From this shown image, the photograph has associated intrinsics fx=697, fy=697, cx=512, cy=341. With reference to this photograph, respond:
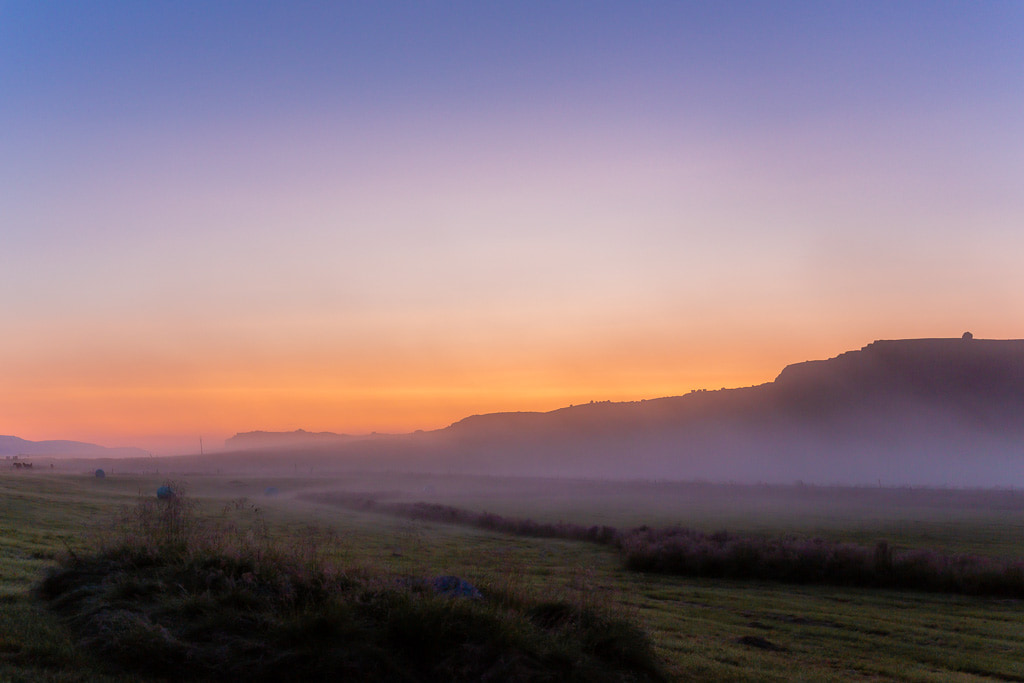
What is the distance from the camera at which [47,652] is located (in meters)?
9.30

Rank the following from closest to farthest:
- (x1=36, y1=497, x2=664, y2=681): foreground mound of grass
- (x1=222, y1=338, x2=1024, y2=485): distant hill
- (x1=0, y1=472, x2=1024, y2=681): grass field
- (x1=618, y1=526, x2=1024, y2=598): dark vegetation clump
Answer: (x1=36, y1=497, x2=664, y2=681): foreground mound of grass → (x1=0, y1=472, x2=1024, y2=681): grass field → (x1=618, y1=526, x2=1024, y2=598): dark vegetation clump → (x1=222, y1=338, x2=1024, y2=485): distant hill

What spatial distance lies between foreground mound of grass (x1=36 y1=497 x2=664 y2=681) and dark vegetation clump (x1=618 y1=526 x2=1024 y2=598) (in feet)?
58.9

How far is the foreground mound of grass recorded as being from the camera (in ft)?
31.8

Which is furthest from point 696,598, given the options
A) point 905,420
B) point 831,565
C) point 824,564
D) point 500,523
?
point 905,420

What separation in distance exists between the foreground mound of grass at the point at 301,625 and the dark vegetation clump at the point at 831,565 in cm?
1795

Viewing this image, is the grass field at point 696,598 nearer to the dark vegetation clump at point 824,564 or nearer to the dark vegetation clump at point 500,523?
the dark vegetation clump at point 824,564

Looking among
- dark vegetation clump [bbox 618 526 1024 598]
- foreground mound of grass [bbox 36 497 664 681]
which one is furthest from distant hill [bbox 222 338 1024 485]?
foreground mound of grass [bbox 36 497 664 681]

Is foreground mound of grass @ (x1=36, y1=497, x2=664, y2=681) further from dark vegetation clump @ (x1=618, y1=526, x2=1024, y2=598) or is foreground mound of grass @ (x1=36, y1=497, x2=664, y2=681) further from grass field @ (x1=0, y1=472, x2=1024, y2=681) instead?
dark vegetation clump @ (x1=618, y1=526, x2=1024, y2=598)

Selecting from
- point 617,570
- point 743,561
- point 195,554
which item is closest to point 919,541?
point 743,561

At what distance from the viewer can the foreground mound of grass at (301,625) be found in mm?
9703

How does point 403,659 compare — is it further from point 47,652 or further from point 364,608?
point 47,652

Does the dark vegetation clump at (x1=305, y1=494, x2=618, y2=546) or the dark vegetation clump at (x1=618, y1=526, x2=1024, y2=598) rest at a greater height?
the dark vegetation clump at (x1=618, y1=526, x2=1024, y2=598)

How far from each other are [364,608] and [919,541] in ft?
124

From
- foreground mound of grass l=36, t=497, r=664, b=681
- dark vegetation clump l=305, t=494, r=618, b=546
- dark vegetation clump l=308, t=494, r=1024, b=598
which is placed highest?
foreground mound of grass l=36, t=497, r=664, b=681
